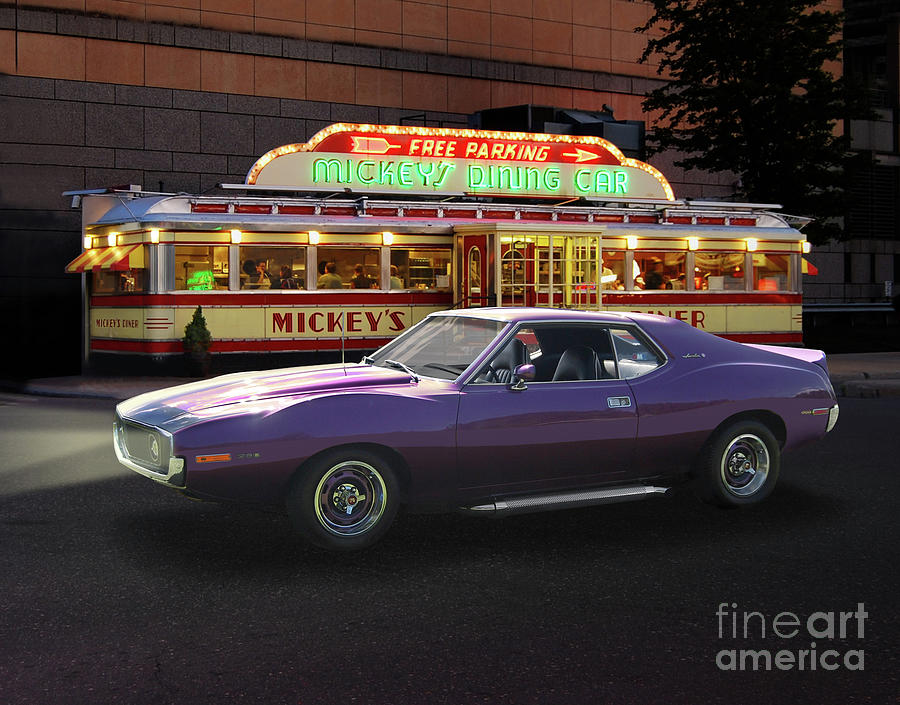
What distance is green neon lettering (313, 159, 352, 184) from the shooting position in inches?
786

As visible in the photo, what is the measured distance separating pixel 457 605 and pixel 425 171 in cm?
1614

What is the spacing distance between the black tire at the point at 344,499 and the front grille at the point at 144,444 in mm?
752

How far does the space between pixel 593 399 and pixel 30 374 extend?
669 inches

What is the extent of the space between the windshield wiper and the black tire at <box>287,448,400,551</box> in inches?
25.4

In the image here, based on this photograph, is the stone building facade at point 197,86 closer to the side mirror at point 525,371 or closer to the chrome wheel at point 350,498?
the chrome wheel at point 350,498

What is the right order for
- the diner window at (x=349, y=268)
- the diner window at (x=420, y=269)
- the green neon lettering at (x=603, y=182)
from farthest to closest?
the green neon lettering at (x=603, y=182)
the diner window at (x=420, y=269)
the diner window at (x=349, y=268)

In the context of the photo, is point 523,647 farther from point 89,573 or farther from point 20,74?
point 20,74

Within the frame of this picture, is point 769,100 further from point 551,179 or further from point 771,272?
point 551,179

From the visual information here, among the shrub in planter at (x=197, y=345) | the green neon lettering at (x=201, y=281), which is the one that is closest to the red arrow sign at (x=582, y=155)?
the green neon lettering at (x=201, y=281)

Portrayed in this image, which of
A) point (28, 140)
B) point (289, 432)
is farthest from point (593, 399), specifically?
point (28, 140)

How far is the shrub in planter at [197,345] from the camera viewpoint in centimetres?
1827

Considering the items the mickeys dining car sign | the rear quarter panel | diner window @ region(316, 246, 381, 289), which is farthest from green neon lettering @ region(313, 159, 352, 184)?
the rear quarter panel

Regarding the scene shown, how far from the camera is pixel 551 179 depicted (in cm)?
2183

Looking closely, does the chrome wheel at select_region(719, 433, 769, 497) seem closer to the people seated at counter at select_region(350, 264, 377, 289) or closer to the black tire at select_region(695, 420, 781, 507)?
the black tire at select_region(695, 420, 781, 507)
